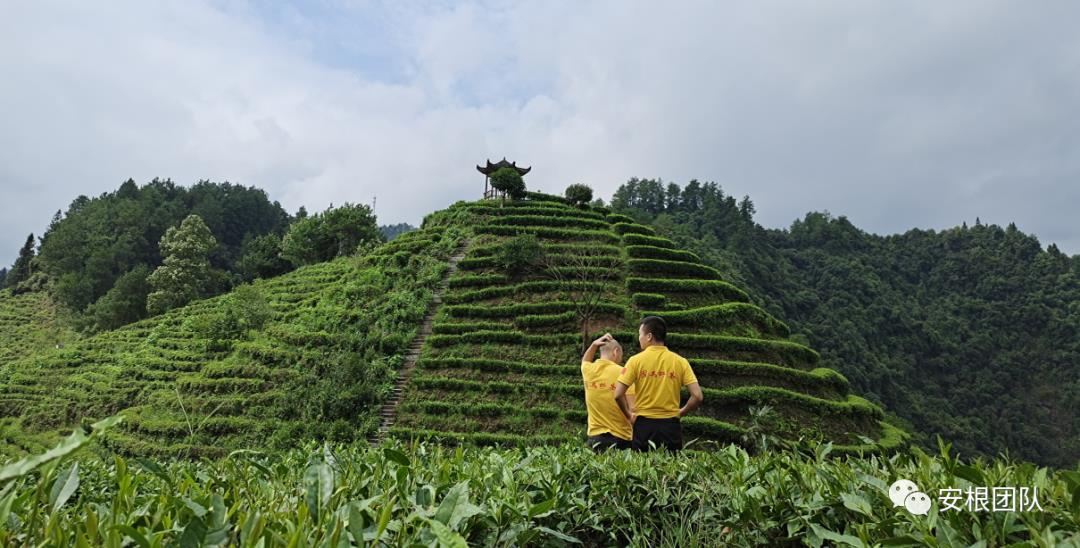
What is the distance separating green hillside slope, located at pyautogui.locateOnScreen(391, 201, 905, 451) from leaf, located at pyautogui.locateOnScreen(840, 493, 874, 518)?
12.6m

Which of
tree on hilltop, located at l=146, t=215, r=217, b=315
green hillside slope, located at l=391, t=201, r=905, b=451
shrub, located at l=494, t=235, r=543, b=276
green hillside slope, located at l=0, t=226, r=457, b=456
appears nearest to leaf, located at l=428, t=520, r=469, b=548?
green hillside slope, located at l=391, t=201, r=905, b=451

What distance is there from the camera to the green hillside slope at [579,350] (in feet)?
52.2

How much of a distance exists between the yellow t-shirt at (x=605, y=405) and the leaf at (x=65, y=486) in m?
3.91

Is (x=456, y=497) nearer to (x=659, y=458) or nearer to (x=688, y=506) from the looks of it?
(x=688, y=506)

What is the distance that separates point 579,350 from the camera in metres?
18.3

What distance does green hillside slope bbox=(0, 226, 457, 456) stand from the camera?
1627cm

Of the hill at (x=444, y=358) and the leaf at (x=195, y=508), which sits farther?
the hill at (x=444, y=358)

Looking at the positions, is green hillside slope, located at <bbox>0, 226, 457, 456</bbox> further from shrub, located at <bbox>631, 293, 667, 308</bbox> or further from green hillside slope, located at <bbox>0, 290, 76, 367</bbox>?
shrub, located at <bbox>631, 293, 667, 308</bbox>

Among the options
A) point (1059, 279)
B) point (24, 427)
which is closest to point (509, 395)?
point (24, 427)

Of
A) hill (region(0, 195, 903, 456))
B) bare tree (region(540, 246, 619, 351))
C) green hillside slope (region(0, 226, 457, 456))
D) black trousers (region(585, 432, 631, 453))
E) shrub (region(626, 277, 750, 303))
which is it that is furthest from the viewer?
shrub (region(626, 277, 750, 303))

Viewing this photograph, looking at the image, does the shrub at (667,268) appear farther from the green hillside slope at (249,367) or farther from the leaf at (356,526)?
the leaf at (356,526)

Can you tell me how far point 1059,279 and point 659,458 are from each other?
247ft

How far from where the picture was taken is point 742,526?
1.60m

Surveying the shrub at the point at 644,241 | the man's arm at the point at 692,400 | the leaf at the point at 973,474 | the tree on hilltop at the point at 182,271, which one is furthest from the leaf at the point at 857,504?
the tree on hilltop at the point at 182,271
